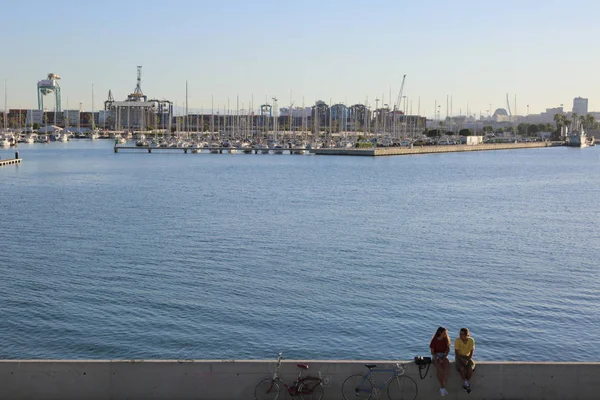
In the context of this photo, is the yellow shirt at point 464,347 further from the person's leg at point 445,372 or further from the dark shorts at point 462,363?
the person's leg at point 445,372

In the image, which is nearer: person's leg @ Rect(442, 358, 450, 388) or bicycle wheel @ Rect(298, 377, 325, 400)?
bicycle wheel @ Rect(298, 377, 325, 400)

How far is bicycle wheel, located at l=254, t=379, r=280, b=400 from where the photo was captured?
11977 mm

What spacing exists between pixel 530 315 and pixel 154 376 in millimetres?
14607

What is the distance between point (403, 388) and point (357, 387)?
0.73m

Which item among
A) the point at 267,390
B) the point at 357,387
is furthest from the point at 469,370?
the point at 267,390

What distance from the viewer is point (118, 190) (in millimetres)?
67125

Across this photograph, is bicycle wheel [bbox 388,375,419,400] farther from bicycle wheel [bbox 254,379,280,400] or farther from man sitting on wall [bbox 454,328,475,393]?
bicycle wheel [bbox 254,379,280,400]

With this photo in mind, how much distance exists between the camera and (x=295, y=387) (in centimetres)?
1188

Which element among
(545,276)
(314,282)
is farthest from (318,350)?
(545,276)

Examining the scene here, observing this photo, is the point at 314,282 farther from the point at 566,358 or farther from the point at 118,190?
the point at 118,190

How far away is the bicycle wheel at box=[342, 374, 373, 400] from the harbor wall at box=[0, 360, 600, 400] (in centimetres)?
8

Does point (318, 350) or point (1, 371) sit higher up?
point (1, 371)

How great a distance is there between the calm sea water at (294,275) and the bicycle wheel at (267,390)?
309 inches

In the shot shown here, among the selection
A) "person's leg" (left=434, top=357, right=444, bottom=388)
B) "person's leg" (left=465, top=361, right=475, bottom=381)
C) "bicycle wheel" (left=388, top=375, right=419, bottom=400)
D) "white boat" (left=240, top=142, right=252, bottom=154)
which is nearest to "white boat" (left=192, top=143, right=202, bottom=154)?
"white boat" (left=240, top=142, right=252, bottom=154)
